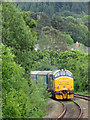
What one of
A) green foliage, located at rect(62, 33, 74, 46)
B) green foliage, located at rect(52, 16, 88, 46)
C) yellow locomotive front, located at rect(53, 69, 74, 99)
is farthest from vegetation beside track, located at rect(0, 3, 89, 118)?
green foliage, located at rect(52, 16, 88, 46)

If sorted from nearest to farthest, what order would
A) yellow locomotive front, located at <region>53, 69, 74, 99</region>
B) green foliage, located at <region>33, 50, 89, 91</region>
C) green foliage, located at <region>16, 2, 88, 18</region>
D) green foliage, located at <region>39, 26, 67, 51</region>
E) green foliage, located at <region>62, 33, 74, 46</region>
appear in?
yellow locomotive front, located at <region>53, 69, 74, 99</region> < green foliage, located at <region>16, 2, 88, 18</region> < green foliage, located at <region>33, 50, 89, 91</region> < green foliage, located at <region>39, 26, 67, 51</region> < green foliage, located at <region>62, 33, 74, 46</region>

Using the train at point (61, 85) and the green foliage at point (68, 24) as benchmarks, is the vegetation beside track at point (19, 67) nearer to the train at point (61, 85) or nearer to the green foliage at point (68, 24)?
the train at point (61, 85)

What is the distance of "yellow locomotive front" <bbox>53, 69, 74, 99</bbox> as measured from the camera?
15148 mm

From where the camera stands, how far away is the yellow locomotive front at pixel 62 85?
1515 cm

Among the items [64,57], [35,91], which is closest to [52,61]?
[64,57]

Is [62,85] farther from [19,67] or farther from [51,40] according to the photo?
[51,40]

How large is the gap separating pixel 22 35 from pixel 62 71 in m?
5.63

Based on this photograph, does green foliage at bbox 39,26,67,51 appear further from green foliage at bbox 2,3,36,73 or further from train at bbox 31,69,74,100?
green foliage at bbox 2,3,36,73

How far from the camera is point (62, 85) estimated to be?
1527 cm

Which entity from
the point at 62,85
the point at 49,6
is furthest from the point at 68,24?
the point at 62,85

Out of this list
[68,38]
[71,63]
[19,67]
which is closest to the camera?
[19,67]

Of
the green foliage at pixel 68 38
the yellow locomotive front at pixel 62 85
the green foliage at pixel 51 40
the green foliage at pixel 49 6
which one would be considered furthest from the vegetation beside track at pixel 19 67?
the green foliage at pixel 68 38

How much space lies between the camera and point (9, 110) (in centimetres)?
657

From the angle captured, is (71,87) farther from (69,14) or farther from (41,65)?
(69,14)
